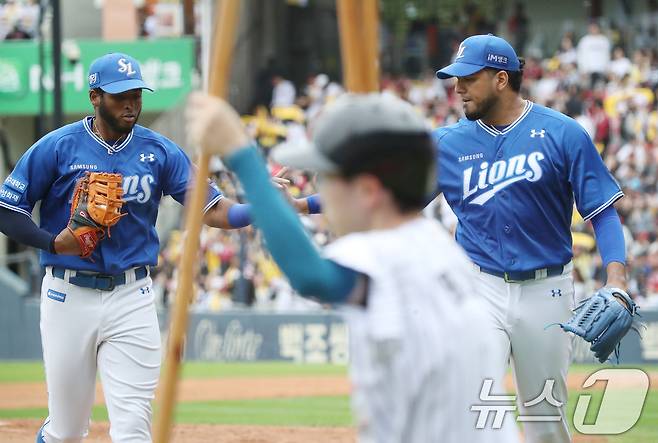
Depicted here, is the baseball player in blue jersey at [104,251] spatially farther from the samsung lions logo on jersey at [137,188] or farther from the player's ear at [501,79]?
the player's ear at [501,79]

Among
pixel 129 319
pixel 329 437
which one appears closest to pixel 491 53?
pixel 129 319

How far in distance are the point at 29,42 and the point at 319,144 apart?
22.6 m

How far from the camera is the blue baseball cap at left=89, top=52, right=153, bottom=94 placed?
6055 mm

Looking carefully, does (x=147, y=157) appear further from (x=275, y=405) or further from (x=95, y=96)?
(x=275, y=405)

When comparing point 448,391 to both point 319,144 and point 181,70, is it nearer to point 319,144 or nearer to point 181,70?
point 319,144

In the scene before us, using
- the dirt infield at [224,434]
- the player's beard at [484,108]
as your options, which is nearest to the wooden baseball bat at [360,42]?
the player's beard at [484,108]

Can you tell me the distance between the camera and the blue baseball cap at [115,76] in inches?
238

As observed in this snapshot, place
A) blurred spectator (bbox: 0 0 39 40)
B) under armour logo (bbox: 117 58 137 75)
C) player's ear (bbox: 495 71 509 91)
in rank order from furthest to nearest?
1. blurred spectator (bbox: 0 0 39 40)
2. player's ear (bbox: 495 71 509 91)
3. under armour logo (bbox: 117 58 137 75)

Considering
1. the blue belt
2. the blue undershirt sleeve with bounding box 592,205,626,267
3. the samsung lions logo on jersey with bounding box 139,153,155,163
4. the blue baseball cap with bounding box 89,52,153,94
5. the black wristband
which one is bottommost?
the blue belt

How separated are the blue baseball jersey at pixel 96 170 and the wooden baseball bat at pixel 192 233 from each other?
8.19 ft

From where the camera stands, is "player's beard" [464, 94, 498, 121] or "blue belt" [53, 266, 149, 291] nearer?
"blue belt" [53, 266, 149, 291]

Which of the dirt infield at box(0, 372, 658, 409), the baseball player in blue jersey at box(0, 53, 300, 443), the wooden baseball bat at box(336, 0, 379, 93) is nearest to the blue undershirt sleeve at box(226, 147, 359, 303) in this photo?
the wooden baseball bat at box(336, 0, 379, 93)

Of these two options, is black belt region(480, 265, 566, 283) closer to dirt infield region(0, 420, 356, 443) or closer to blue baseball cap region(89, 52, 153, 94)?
blue baseball cap region(89, 52, 153, 94)

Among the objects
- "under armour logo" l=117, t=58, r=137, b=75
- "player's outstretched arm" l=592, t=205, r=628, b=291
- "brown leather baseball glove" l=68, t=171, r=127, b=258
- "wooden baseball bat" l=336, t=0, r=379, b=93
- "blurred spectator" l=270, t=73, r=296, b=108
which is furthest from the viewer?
"blurred spectator" l=270, t=73, r=296, b=108
